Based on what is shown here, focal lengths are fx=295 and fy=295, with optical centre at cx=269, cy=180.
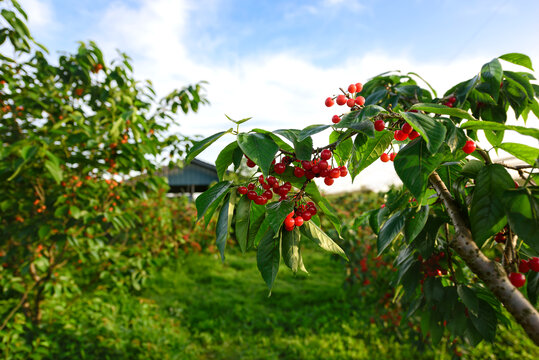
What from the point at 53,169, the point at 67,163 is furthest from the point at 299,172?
the point at 67,163

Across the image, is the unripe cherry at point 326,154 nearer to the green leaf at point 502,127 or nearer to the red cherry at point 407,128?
the red cherry at point 407,128

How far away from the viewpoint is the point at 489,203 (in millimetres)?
740

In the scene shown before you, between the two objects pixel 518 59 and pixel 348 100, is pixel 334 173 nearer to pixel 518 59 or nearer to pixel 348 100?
pixel 348 100

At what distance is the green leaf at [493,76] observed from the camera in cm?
114

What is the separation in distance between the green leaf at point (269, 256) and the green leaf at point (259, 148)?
206mm

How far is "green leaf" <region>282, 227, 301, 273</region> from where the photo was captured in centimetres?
74

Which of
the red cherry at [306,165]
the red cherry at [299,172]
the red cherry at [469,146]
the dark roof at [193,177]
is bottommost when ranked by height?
the red cherry at [299,172]

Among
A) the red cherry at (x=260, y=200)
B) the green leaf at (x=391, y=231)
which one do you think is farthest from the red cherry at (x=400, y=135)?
the red cherry at (x=260, y=200)

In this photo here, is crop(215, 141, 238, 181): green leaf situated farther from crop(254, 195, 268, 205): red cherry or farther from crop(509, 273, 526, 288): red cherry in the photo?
crop(509, 273, 526, 288): red cherry

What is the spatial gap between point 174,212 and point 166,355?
5.04 meters

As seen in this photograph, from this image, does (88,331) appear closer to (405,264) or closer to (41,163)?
(41,163)

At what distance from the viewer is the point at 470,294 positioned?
1129mm

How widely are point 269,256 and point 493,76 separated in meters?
1.12

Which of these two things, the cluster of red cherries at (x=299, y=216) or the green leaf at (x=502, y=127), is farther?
the cluster of red cherries at (x=299, y=216)
